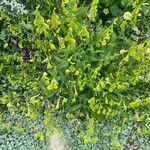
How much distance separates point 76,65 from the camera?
96.8 inches

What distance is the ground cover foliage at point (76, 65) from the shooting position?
242cm

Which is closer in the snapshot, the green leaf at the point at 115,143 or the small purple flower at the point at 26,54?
the green leaf at the point at 115,143

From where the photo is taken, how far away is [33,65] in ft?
8.86

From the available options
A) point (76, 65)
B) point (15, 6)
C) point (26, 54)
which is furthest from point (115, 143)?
point (15, 6)

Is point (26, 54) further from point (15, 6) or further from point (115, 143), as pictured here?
point (115, 143)

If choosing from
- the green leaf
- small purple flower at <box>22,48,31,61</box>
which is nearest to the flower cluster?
small purple flower at <box>22,48,31,61</box>

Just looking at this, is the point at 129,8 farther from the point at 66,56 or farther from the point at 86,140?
the point at 86,140

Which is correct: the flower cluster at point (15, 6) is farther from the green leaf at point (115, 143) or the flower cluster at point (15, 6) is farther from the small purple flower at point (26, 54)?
the green leaf at point (115, 143)

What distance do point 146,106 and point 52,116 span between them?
24.5 inches

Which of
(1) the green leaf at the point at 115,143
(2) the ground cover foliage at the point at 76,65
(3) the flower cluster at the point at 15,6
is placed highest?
(3) the flower cluster at the point at 15,6

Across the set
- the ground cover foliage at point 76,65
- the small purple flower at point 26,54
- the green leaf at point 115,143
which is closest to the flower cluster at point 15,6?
the ground cover foliage at point 76,65

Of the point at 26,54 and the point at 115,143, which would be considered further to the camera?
the point at 26,54

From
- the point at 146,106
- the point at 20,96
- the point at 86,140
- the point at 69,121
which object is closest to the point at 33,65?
the point at 20,96

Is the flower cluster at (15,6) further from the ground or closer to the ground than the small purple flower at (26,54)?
further from the ground
